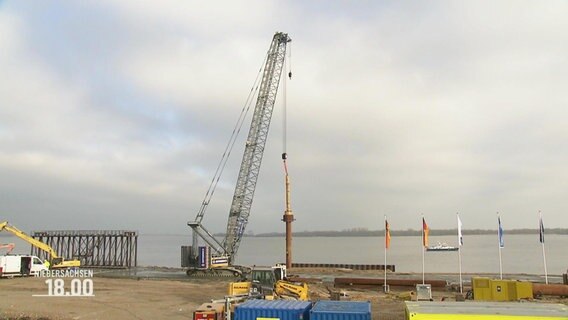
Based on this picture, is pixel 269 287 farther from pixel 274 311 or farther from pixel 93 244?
pixel 93 244

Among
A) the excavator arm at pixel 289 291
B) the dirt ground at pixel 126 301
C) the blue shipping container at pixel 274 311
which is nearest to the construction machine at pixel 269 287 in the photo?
the excavator arm at pixel 289 291

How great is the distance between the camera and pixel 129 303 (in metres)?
34.4

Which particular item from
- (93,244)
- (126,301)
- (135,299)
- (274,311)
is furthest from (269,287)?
(93,244)

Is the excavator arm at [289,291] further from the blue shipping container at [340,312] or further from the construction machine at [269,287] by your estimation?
the blue shipping container at [340,312]

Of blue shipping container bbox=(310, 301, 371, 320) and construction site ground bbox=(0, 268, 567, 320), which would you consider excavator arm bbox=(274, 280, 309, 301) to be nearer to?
construction site ground bbox=(0, 268, 567, 320)

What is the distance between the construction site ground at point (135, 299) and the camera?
96.9ft

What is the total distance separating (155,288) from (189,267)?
13432mm

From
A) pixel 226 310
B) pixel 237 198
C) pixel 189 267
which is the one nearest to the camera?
pixel 226 310

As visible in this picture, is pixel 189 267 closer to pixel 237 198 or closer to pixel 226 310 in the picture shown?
pixel 237 198

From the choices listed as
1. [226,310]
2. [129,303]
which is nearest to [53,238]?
[129,303]

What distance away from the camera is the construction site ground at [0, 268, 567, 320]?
29.5 meters

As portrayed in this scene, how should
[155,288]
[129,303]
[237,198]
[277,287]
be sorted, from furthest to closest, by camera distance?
[237,198], [155,288], [129,303], [277,287]

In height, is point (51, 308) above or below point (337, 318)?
below

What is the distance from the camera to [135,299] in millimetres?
36594
